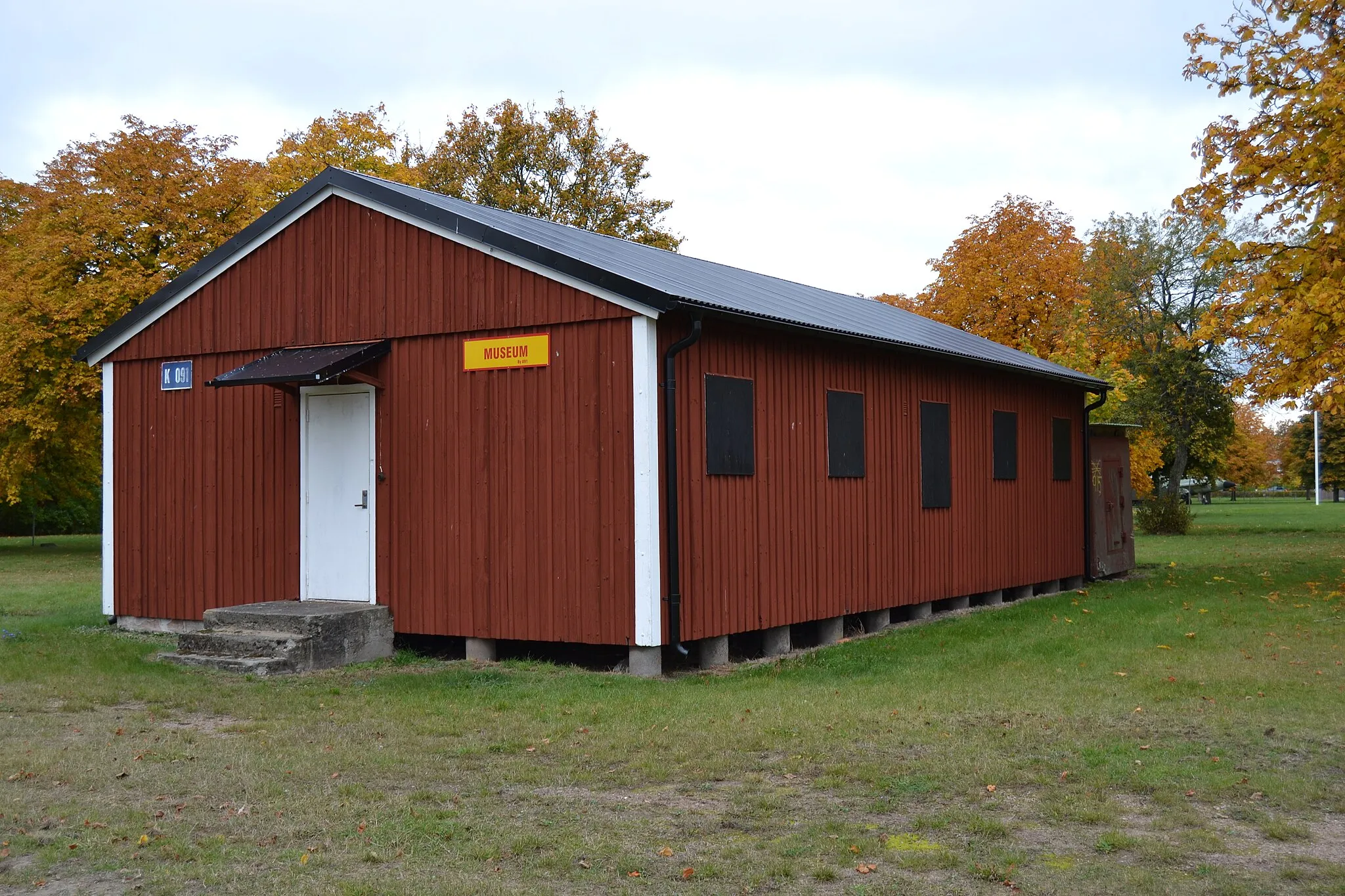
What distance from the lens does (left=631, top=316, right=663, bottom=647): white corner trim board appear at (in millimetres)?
10555

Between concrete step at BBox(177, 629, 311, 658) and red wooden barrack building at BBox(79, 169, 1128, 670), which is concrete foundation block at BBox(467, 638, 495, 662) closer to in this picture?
red wooden barrack building at BBox(79, 169, 1128, 670)

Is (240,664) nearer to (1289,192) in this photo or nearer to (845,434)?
(845,434)

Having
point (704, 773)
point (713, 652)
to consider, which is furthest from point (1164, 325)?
point (704, 773)

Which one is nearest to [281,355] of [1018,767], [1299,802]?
[1018,767]

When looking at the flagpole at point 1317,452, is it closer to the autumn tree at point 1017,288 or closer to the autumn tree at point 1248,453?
the autumn tree at point 1248,453

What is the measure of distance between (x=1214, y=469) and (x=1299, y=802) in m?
53.0

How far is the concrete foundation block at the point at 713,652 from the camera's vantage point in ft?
37.1

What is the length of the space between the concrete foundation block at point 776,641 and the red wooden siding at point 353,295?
367cm

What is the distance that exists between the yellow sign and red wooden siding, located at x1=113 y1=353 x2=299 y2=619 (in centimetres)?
243

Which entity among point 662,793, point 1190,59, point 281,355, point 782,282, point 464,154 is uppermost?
point 464,154

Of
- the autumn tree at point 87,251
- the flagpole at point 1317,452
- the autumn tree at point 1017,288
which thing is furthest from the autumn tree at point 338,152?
the flagpole at point 1317,452

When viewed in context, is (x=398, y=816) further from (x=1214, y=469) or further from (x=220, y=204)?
(x=1214, y=469)

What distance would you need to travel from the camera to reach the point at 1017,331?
40.2 metres

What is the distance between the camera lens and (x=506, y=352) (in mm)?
11445
